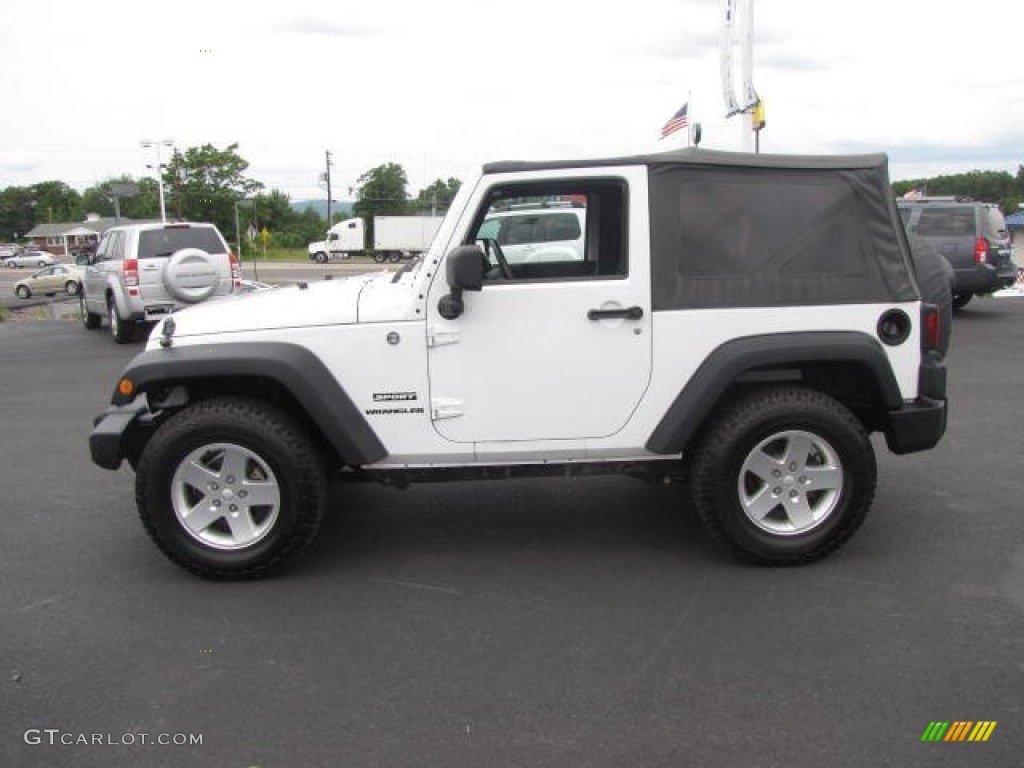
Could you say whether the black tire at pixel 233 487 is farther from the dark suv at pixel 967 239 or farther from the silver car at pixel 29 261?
the silver car at pixel 29 261

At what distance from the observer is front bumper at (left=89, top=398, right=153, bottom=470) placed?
4.27 meters

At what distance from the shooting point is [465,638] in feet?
12.0

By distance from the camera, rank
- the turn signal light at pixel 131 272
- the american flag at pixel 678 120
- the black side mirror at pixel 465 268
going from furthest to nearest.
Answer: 1. the turn signal light at pixel 131 272
2. the american flag at pixel 678 120
3. the black side mirror at pixel 465 268

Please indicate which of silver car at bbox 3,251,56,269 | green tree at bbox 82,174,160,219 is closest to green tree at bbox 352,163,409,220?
green tree at bbox 82,174,160,219

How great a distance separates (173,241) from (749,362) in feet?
38.8

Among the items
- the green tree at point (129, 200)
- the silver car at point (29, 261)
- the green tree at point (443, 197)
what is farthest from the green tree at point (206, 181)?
the green tree at point (443, 197)

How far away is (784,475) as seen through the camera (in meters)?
4.27

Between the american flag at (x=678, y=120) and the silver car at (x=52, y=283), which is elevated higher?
the american flag at (x=678, y=120)

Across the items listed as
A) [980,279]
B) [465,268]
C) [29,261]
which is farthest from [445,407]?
[29,261]

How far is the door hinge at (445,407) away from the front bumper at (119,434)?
1.41 metres

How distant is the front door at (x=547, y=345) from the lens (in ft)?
13.6

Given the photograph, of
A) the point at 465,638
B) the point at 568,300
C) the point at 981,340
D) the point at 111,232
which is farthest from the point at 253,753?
the point at 111,232

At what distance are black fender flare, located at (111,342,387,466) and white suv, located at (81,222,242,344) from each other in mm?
8873

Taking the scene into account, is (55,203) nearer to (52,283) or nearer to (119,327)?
(52,283)
